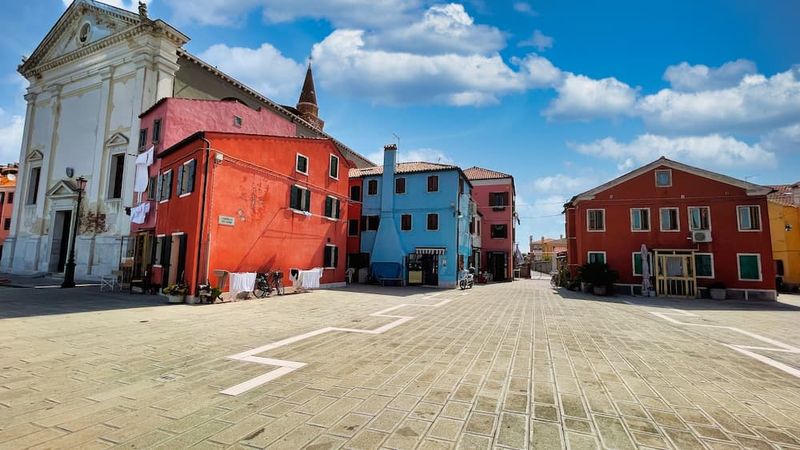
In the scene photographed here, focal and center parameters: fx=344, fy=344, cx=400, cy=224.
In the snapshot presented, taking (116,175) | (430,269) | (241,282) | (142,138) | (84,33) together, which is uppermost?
(84,33)

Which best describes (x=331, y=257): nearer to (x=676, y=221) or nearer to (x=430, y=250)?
(x=430, y=250)

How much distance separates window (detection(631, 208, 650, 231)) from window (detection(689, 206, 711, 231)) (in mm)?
2256

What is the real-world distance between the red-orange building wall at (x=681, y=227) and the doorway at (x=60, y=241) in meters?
35.9

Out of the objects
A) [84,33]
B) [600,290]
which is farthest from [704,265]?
[84,33]

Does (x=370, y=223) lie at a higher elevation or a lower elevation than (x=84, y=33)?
lower

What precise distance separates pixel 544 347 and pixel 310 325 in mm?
5641

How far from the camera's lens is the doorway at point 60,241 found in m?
23.7

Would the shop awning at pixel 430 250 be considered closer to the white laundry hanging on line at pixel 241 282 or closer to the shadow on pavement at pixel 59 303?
the white laundry hanging on line at pixel 241 282

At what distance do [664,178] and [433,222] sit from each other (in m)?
15.3

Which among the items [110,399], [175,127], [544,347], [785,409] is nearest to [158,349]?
[110,399]

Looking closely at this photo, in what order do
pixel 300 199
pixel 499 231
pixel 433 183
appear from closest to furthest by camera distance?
pixel 300 199, pixel 433 183, pixel 499 231

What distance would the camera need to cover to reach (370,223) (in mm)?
28219

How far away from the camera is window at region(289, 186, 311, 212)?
1812 centimetres

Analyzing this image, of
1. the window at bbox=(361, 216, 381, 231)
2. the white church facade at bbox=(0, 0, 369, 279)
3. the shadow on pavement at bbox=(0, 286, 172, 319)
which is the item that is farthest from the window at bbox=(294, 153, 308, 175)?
the white church facade at bbox=(0, 0, 369, 279)
